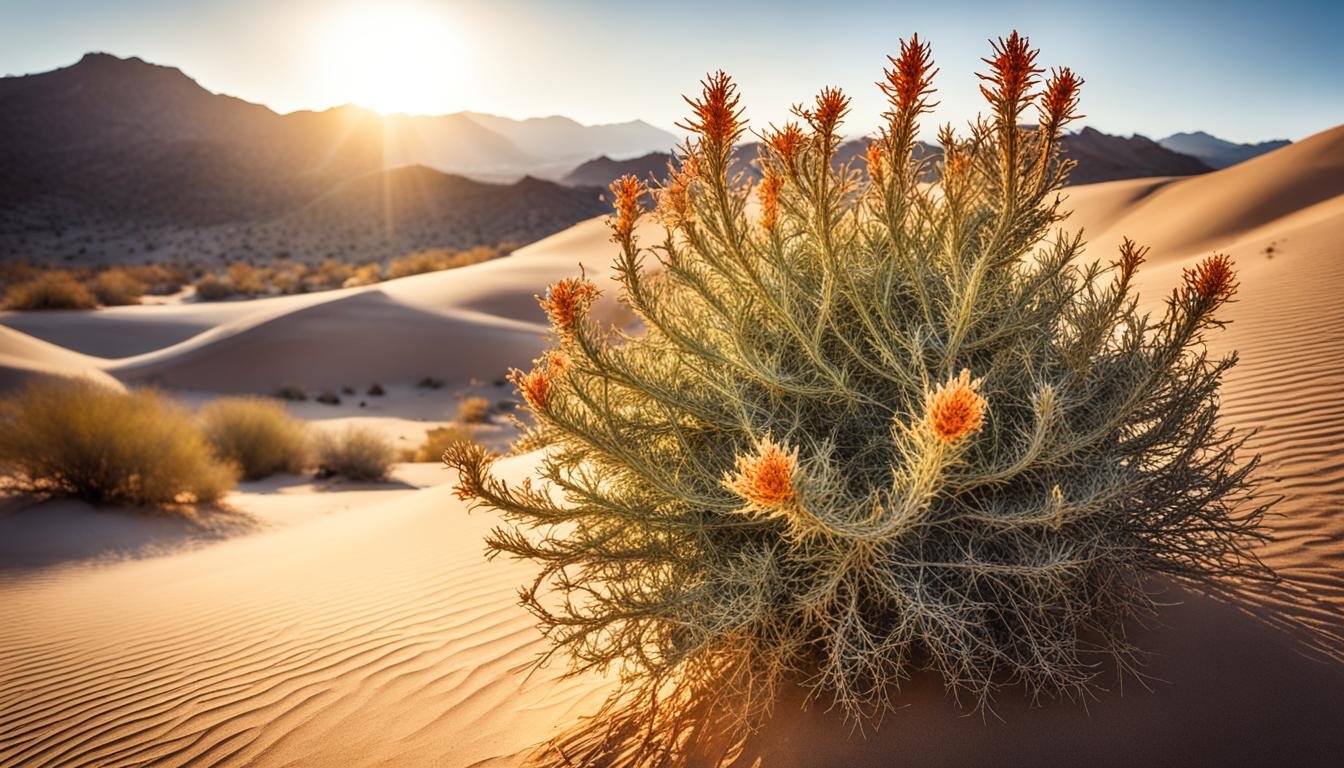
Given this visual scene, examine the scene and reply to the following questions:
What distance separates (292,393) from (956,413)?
19.4m

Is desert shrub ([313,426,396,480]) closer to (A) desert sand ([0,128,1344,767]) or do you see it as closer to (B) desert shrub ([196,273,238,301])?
(A) desert sand ([0,128,1344,767])

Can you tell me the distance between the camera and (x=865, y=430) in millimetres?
2738

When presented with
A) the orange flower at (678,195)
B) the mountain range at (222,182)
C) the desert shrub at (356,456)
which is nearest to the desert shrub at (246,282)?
the mountain range at (222,182)

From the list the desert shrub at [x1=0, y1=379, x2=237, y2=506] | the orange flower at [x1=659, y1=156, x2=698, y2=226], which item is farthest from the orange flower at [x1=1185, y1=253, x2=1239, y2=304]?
the desert shrub at [x1=0, y1=379, x2=237, y2=506]

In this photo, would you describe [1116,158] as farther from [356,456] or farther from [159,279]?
[356,456]

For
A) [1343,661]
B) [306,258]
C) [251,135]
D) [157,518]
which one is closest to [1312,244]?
[1343,661]

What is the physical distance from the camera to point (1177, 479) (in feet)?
9.27

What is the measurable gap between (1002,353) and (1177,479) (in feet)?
3.06

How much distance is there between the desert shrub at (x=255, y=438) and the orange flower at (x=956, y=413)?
491 inches

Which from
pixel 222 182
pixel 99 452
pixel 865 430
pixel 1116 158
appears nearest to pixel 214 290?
pixel 99 452

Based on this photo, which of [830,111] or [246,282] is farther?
[246,282]

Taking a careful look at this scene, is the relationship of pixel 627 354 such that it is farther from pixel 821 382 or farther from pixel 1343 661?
pixel 1343 661

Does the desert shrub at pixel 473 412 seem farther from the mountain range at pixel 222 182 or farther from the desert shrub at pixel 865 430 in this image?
the mountain range at pixel 222 182

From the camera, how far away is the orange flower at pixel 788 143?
2289 millimetres
